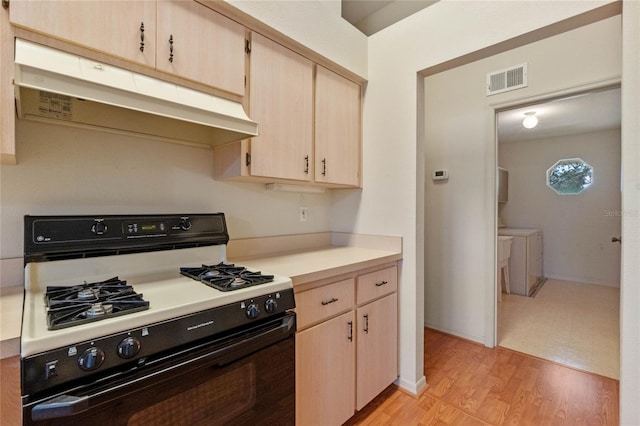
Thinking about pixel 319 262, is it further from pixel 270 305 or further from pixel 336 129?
pixel 336 129

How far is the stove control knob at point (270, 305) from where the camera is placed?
3.72 feet

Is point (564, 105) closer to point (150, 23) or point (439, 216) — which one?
point (439, 216)

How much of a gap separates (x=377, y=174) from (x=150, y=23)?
153 cm

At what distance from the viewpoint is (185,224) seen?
4.75 feet

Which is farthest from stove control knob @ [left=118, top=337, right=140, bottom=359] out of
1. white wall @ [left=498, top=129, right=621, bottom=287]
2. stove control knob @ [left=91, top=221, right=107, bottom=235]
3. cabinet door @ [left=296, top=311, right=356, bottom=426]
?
white wall @ [left=498, top=129, right=621, bottom=287]

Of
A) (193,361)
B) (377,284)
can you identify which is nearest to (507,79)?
(377,284)

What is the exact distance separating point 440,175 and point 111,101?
2.67 meters

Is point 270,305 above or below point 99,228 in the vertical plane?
below

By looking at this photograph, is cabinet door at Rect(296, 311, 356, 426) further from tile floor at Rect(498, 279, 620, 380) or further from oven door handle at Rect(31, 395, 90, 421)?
tile floor at Rect(498, 279, 620, 380)

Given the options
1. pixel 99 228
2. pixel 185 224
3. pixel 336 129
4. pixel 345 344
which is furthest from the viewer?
pixel 336 129

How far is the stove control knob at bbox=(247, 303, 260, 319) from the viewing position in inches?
42.4

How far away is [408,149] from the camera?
2002mm

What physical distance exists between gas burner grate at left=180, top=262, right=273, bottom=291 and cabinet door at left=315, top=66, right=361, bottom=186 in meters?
0.82

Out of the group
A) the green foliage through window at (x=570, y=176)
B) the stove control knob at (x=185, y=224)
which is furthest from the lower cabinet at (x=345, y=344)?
the green foliage through window at (x=570, y=176)
